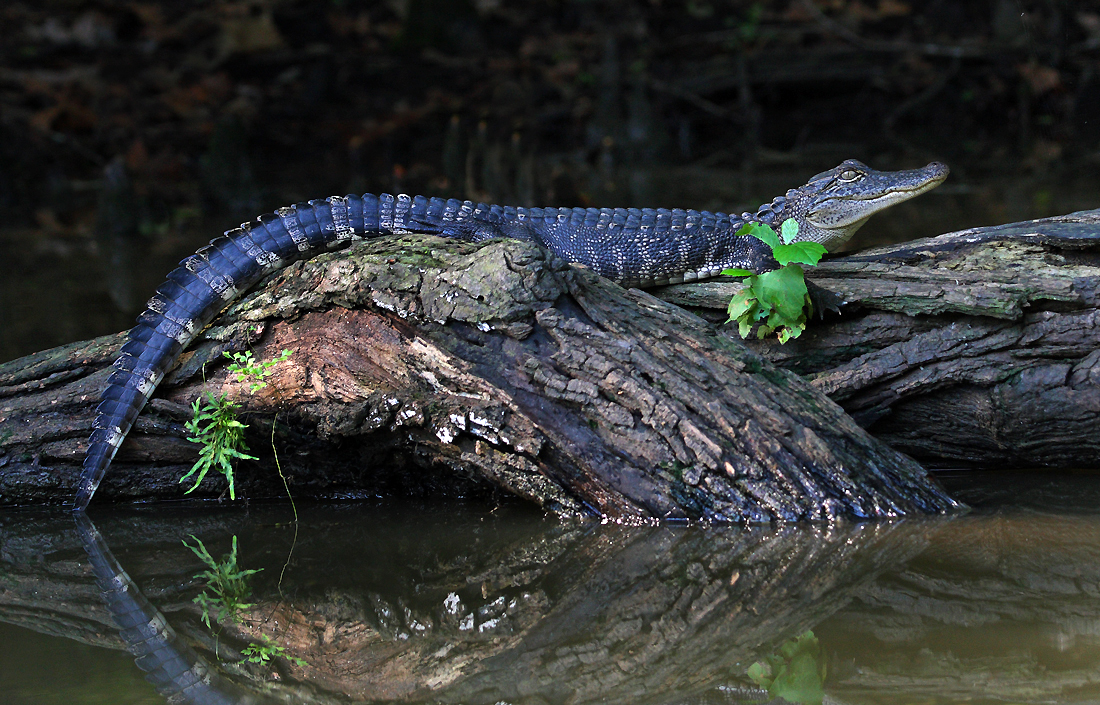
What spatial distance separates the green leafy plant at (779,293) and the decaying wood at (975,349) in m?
0.13

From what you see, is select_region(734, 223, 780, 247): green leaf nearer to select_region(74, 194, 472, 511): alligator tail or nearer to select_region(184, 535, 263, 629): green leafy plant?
select_region(74, 194, 472, 511): alligator tail

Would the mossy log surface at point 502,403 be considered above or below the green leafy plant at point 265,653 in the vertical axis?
above

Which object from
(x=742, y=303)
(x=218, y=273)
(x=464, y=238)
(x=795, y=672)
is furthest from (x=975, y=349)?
(x=218, y=273)

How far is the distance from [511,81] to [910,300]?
35.6 feet

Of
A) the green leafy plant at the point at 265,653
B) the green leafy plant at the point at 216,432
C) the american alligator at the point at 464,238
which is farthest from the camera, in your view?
the american alligator at the point at 464,238

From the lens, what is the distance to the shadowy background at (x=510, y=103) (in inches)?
407

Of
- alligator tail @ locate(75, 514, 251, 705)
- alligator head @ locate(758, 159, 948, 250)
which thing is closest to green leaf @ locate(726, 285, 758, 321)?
alligator head @ locate(758, 159, 948, 250)

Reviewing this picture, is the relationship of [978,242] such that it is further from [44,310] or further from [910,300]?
[44,310]

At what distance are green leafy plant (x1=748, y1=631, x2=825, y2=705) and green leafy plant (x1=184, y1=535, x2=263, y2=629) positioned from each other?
4.94ft

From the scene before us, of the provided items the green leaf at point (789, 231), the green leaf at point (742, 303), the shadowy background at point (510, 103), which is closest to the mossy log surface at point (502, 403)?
the green leaf at point (742, 303)

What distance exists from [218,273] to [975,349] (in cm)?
298

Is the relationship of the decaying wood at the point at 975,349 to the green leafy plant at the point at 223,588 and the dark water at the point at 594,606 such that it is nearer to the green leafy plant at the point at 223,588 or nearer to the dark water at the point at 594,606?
the dark water at the point at 594,606

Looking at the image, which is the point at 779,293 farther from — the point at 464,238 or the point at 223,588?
the point at 223,588

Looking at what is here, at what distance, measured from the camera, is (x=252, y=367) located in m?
3.64
